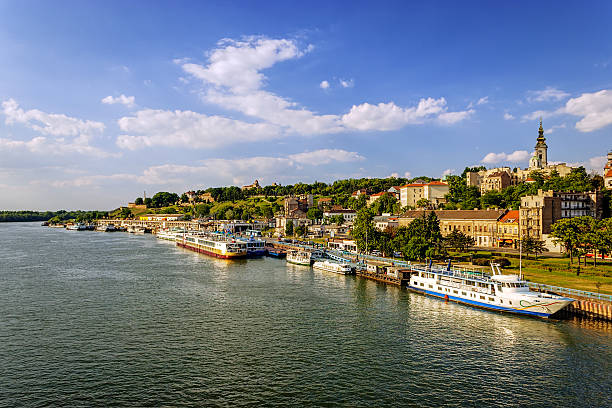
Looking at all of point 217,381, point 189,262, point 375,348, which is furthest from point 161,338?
point 189,262

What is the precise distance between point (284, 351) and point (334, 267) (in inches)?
1656

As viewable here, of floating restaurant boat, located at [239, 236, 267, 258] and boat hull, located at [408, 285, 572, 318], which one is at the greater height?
floating restaurant boat, located at [239, 236, 267, 258]

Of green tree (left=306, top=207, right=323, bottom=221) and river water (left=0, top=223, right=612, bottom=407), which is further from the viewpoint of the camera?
green tree (left=306, top=207, right=323, bottom=221)

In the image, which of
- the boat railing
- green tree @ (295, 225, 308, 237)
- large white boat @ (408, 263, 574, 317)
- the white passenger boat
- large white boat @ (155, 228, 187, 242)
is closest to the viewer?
large white boat @ (408, 263, 574, 317)

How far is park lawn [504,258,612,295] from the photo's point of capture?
165 ft

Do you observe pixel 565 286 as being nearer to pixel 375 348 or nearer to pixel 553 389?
pixel 553 389

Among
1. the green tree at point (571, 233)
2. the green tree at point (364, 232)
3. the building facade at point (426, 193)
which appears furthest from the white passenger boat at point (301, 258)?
the building facade at point (426, 193)

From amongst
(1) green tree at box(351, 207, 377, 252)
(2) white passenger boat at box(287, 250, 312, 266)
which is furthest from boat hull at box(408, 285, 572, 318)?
(2) white passenger boat at box(287, 250, 312, 266)

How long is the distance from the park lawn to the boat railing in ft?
10.5

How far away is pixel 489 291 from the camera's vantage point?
1897 inches

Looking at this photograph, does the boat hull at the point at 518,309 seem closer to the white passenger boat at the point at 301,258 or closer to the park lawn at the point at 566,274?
the park lawn at the point at 566,274

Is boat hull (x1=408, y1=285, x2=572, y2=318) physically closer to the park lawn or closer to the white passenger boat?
the park lawn

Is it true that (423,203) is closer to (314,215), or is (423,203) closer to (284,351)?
(314,215)

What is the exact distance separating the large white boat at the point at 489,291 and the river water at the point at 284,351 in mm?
1555
